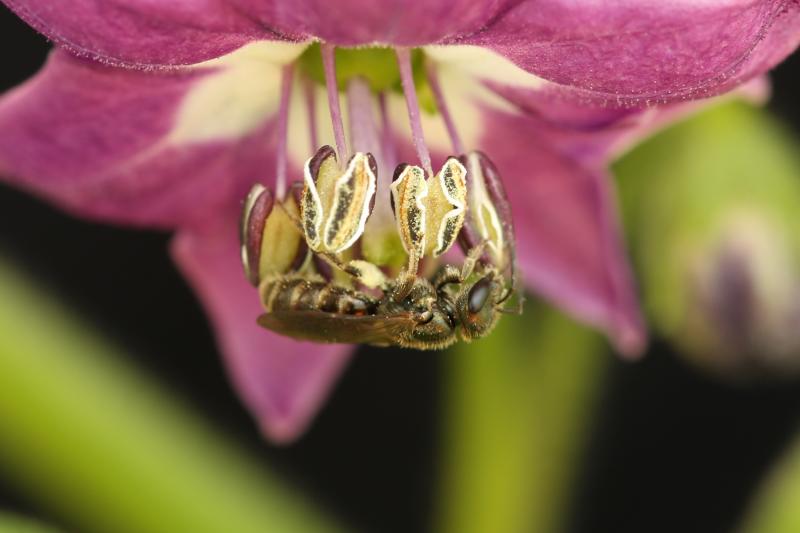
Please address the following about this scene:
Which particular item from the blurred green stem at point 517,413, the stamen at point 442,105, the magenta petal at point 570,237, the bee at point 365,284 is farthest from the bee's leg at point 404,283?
the blurred green stem at point 517,413

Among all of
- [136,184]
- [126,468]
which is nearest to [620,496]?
[126,468]

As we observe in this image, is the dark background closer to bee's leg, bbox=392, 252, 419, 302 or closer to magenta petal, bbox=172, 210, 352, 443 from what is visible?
magenta petal, bbox=172, 210, 352, 443

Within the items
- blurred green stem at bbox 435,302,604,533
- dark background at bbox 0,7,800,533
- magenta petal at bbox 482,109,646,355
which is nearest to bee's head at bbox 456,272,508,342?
magenta petal at bbox 482,109,646,355

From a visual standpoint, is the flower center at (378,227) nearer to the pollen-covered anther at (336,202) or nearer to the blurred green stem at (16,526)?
the pollen-covered anther at (336,202)

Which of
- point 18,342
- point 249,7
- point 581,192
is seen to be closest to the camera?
point 249,7

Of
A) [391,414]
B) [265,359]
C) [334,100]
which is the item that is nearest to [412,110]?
[334,100]

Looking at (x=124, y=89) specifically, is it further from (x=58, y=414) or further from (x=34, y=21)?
(x=58, y=414)
